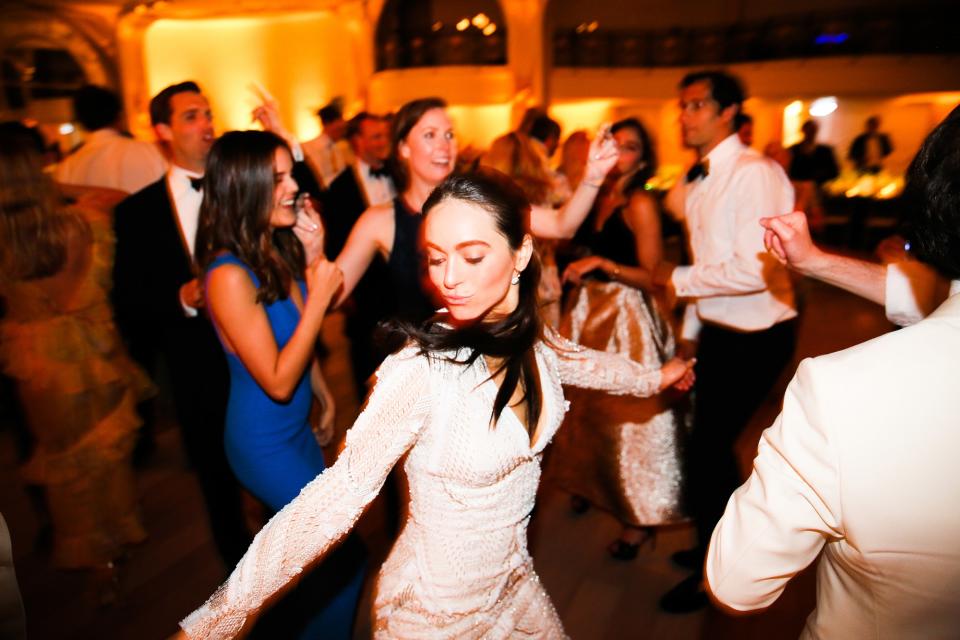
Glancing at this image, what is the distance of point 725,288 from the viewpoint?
6.76ft

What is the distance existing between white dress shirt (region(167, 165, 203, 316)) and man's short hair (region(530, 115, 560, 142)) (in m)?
2.02

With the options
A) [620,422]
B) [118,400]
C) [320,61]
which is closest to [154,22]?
[320,61]

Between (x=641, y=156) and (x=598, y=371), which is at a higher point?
(x=641, y=156)

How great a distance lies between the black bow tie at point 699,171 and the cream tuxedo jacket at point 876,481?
160cm

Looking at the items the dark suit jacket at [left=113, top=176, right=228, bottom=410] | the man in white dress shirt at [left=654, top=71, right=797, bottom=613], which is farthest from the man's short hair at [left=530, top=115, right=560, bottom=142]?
the dark suit jacket at [left=113, top=176, right=228, bottom=410]

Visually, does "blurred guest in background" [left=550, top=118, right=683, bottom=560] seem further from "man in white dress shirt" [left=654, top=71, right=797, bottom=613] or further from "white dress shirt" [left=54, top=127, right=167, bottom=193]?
"white dress shirt" [left=54, top=127, right=167, bottom=193]

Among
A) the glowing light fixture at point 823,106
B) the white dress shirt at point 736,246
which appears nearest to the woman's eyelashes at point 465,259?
the white dress shirt at point 736,246

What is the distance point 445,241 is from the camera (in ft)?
3.86

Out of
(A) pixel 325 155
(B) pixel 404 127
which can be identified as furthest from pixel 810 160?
(B) pixel 404 127

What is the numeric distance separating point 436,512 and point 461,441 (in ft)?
0.56

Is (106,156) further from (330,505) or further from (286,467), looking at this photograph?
(330,505)

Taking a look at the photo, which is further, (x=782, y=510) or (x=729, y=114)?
(x=729, y=114)

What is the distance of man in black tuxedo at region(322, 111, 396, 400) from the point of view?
9.07 ft

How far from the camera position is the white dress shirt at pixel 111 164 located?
3691mm
